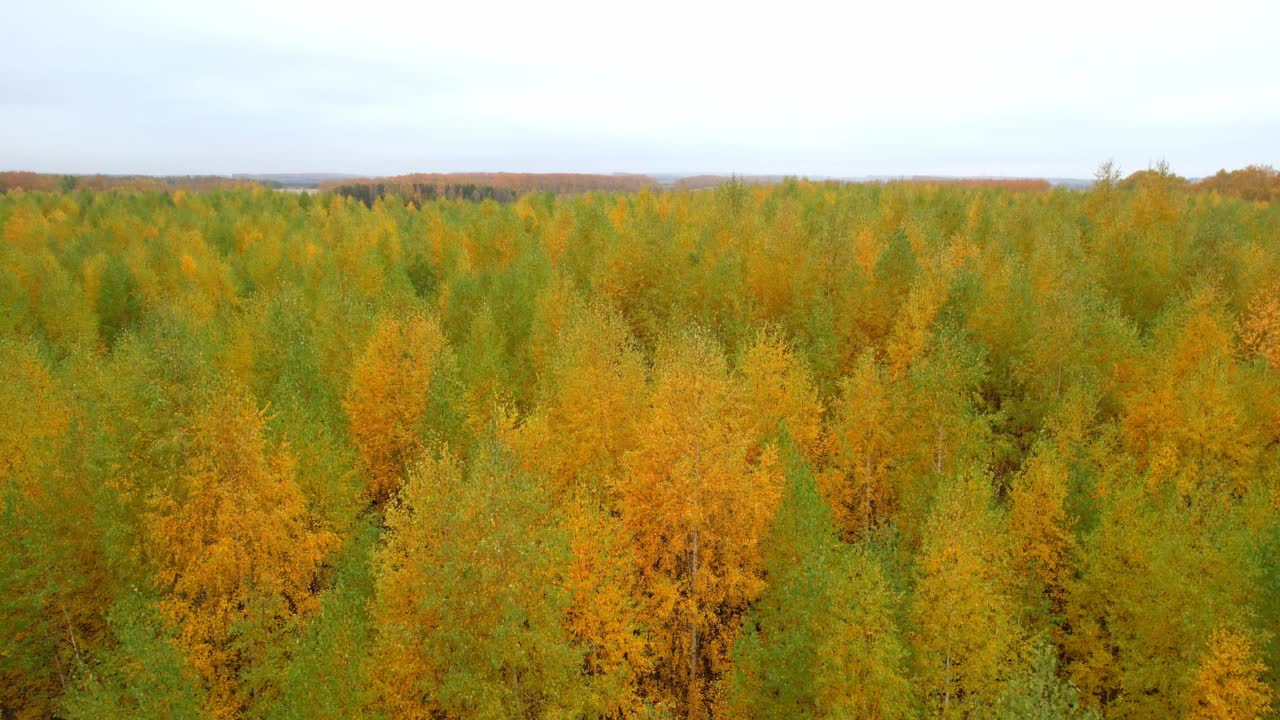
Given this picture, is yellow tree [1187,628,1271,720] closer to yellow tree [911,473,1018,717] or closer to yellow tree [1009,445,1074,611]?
yellow tree [911,473,1018,717]

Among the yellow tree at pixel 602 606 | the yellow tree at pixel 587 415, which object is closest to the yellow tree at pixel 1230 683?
the yellow tree at pixel 602 606

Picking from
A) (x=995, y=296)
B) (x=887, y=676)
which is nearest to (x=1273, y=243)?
(x=995, y=296)

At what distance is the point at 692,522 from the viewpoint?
833 inches

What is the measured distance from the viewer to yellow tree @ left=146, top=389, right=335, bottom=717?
1825 cm

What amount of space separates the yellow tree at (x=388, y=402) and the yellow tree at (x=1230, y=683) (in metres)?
27.2


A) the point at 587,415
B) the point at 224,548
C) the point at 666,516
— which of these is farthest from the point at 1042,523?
the point at 224,548

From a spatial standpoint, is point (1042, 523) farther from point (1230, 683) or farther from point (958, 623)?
point (958, 623)

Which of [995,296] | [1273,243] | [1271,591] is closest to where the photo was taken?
[1271,591]

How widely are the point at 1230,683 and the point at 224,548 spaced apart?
86.1 feet

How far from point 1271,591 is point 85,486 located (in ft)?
117

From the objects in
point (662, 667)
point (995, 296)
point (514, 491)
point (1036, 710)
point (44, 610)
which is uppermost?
point (995, 296)

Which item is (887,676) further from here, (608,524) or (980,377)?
(980,377)

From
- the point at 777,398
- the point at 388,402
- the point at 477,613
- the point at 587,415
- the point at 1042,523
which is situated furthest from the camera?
the point at 388,402

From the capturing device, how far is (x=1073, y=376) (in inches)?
1281
